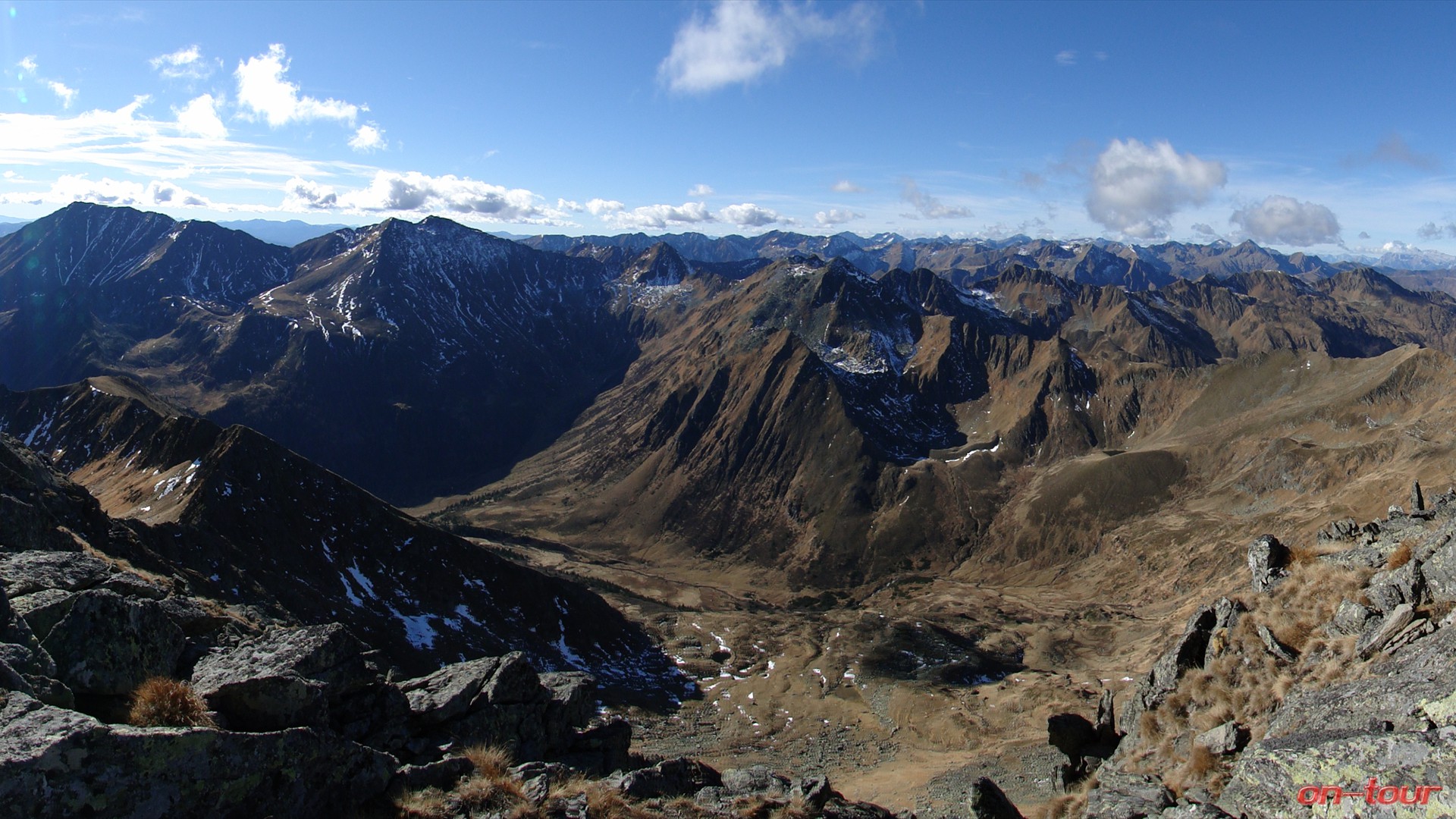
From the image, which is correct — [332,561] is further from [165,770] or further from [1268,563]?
[1268,563]

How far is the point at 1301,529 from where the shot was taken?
14550cm

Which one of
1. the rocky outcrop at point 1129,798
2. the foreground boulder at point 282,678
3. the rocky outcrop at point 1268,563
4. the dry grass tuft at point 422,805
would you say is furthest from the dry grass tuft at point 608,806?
the rocky outcrop at point 1268,563

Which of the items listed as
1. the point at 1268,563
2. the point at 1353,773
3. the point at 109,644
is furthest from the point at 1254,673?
the point at 109,644

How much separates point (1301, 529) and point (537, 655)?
153 metres

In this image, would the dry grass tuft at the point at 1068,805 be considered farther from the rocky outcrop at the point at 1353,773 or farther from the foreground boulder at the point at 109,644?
the foreground boulder at the point at 109,644

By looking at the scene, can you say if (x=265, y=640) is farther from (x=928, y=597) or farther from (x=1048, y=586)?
(x=1048, y=586)

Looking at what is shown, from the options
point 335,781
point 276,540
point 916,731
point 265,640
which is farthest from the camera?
point 276,540

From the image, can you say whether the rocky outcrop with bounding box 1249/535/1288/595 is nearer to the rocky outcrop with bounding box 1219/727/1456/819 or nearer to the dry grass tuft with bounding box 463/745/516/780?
the rocky outcrop with bounding box 1219/727/1456/819

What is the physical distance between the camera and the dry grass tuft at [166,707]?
14.2m

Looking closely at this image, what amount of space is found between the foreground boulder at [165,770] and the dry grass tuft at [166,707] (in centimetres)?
142

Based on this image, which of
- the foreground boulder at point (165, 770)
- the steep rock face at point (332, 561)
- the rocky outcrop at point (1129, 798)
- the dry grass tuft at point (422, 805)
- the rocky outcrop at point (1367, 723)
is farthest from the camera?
the steep rock face at point (332, 561)

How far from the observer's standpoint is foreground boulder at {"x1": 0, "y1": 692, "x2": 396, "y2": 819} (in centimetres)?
1104

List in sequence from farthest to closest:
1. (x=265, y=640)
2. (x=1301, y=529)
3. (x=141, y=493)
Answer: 1. (x=1301, y=529)
2. (x=141, y=493)
3. (x=265, y=640)

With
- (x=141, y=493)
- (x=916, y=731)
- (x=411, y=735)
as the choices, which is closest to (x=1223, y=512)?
(x=916, y=731)
